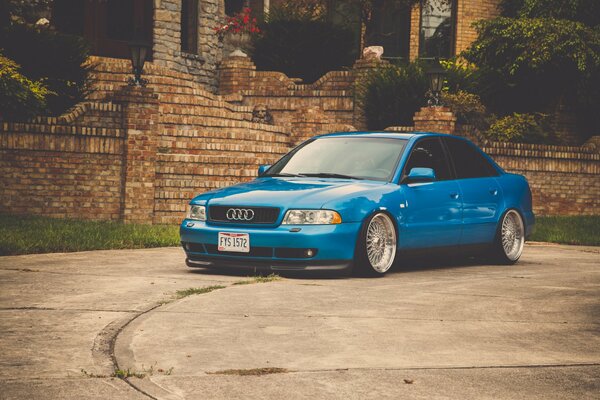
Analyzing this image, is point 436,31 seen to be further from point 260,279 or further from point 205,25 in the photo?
point 260,279

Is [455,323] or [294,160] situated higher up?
[294,160]

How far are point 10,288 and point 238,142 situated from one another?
12249 millimetres

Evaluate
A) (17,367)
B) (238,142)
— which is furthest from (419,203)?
(238,142)

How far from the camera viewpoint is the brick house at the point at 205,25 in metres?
27.1

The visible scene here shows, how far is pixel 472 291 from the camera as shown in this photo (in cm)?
952

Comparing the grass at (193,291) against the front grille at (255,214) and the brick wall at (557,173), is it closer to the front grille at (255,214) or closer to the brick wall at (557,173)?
the front grille at (255,214)

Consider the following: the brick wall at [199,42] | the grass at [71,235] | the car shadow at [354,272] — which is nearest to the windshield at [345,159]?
the car shadow at [354,272]

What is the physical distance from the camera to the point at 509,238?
1273cm

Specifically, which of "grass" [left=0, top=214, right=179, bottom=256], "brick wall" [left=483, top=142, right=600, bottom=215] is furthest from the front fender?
"brick wall" [left=483, top=142, right=600, bottom=215]

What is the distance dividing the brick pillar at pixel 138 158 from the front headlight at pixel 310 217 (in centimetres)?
804

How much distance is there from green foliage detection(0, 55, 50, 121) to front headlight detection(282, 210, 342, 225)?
870cm

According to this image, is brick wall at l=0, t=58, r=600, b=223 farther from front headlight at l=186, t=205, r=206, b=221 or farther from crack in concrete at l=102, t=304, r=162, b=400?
crack in concrete at l=102, t=304, r=162, b=400

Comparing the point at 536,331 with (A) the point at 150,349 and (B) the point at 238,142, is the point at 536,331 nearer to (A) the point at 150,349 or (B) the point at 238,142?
(A) the point at 150,349

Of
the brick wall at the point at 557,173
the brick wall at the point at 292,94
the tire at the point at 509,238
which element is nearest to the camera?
the tire at the point at 509,238
